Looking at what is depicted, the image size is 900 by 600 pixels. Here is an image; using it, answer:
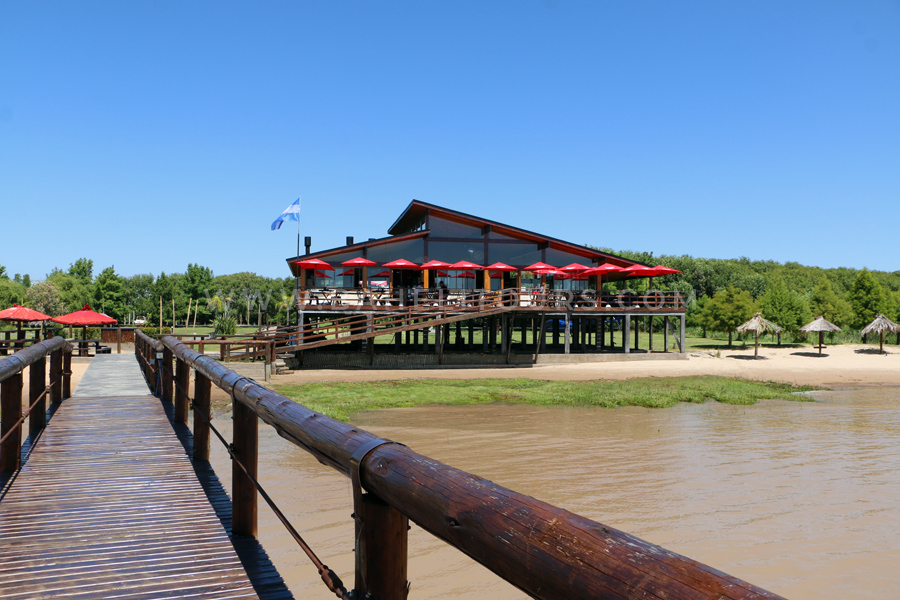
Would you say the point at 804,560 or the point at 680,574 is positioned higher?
the point at 680,574

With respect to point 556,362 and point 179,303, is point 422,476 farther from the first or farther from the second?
point 179,303

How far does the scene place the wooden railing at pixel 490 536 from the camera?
3.51ft

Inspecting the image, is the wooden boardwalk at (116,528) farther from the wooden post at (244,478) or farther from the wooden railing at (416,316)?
the wooden railing at (416,316)

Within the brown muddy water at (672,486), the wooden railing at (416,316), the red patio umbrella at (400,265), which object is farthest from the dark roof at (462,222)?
the brown muddy water at (672,486)

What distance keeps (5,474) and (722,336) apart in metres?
54.7

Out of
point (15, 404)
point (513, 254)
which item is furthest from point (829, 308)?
point (15, 404)

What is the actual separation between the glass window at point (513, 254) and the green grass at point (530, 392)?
10388 millimetres

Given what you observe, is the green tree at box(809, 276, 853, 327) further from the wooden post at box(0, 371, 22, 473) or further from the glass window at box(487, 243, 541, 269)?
the wooden post at box(0, 371, 22, 473)

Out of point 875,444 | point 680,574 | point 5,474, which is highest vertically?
point 680,574

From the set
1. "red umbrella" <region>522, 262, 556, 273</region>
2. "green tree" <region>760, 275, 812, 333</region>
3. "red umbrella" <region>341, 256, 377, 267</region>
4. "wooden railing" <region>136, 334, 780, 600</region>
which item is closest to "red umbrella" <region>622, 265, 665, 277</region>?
"red umbrella" <region>522, 262, 556, 273</region>

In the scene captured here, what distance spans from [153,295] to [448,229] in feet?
216

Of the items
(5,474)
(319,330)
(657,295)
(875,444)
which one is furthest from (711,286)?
(5,474)

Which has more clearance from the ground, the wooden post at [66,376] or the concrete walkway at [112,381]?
the wooden post at [66,376]

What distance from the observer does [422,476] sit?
1.67 meters
